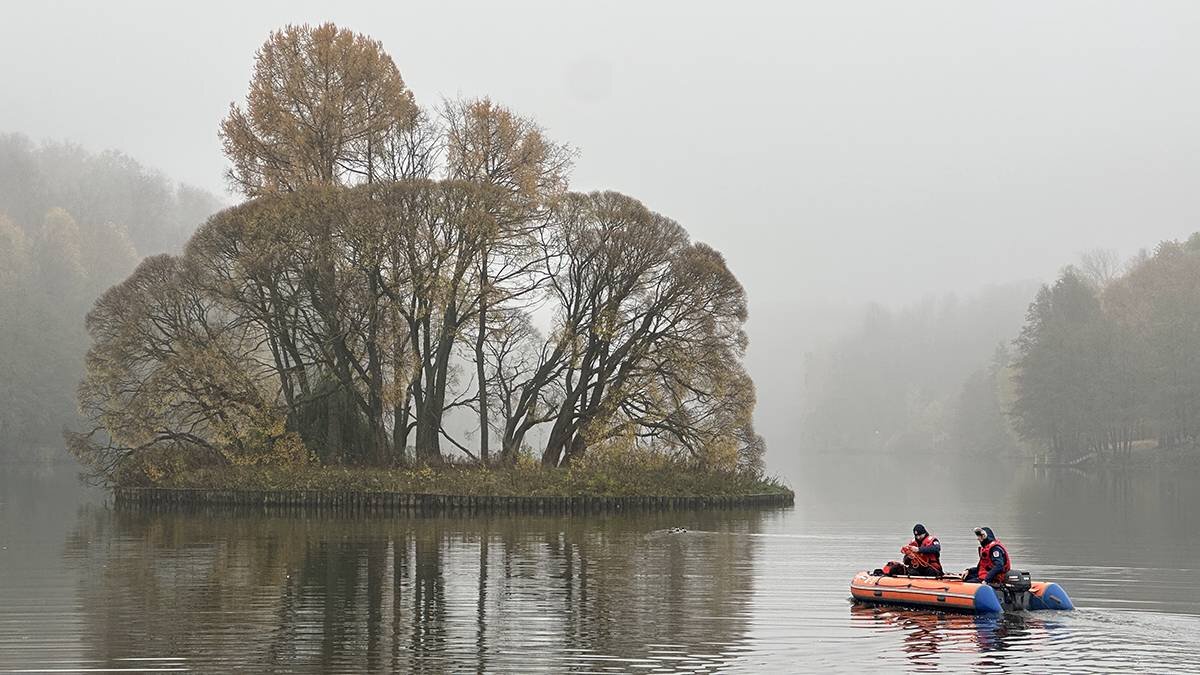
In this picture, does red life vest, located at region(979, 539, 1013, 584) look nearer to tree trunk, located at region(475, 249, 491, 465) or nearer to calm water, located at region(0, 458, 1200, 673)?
calm water, located at region(0, 458, 1200, 673)

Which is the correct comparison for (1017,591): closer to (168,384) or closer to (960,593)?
(960,593)

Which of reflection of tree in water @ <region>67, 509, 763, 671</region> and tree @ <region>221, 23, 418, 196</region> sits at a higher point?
tree @ <region>221, 23, 418, 196</region>

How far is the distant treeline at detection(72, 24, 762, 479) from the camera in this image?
59125 millimetres

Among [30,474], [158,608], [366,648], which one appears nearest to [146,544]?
[158,608]

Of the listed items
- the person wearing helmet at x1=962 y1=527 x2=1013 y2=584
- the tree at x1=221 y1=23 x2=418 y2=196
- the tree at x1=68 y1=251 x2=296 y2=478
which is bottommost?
the person wearing helmet at x1=962 y1=527 x2=1013 y2=584

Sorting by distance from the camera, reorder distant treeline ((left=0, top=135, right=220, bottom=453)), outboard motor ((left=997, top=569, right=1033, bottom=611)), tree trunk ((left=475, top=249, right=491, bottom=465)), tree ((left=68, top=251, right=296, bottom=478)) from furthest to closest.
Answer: distant treeline ((left=0, top=135, right=220, bottom=453)) → tree trunk ((left=475, top=249, right=491, bottom=465)) → tree ((left=68, top=251, right=296, bottom=478)) → outboard motor ((left=997, top=569, right=1033, bottom=611))

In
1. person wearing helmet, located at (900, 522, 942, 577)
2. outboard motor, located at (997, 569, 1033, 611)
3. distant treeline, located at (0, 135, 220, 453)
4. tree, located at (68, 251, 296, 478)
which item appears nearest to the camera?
outboard motor, located at (997, 569, 1033, 611)

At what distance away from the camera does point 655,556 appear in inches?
1538

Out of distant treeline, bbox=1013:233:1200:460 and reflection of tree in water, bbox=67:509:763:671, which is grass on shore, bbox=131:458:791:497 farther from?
distant treeline, bbox=1013:233:1200:460

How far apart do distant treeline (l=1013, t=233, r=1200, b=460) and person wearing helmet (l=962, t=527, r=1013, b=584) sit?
287 feet

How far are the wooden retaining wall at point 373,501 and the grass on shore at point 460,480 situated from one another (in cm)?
37

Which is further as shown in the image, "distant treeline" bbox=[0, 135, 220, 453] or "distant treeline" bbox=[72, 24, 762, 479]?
"distant treeline" bbox=[0, 135, 220, 453]

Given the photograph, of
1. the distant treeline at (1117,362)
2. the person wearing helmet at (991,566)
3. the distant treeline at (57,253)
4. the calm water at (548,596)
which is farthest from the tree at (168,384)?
the distant treeline at (1117,362)

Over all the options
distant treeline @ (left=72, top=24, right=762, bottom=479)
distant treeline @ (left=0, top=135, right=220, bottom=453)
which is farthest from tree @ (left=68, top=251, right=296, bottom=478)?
distant treeline @ (left=0, top=135, right=220, bottom=453)
